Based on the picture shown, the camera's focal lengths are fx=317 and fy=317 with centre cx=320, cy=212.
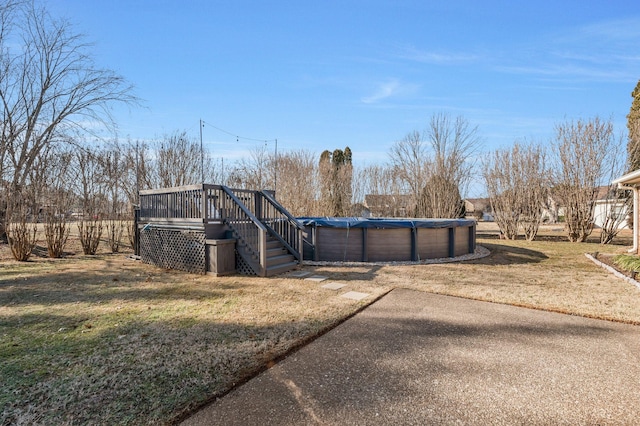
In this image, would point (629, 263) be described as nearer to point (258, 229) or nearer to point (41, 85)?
point (258, 229)

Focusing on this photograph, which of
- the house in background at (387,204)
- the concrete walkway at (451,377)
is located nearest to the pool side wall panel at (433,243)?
the concrete walkway at (451,377)

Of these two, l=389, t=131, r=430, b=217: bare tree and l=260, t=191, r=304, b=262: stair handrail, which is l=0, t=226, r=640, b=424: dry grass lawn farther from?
l=389, t=131, r=430, b=217: bare tree

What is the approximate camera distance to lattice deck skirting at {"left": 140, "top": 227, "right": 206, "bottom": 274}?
6.35 m

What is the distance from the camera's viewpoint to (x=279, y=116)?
13.3m

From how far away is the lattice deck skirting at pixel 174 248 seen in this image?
250 inches

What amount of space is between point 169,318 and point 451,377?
9.72 ft

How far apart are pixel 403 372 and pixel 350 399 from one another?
57 cm

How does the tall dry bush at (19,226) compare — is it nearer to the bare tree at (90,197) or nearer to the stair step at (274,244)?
the bare tree at (90,197)

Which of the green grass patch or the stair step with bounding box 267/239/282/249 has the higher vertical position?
the stair step with bounding box 267/239/282/249

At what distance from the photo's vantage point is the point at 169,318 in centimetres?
360

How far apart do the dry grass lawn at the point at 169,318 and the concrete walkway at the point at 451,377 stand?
0.32m

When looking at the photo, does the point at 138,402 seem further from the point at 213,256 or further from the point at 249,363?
the point at 213,256

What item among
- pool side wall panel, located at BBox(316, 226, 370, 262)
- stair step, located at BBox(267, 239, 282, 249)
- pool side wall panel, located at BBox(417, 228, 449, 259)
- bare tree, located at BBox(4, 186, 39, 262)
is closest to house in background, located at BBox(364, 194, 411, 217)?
pool side wall panel, located at BBox(417, 228, 449, 259)

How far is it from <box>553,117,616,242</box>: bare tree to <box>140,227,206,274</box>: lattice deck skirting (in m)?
14.1
